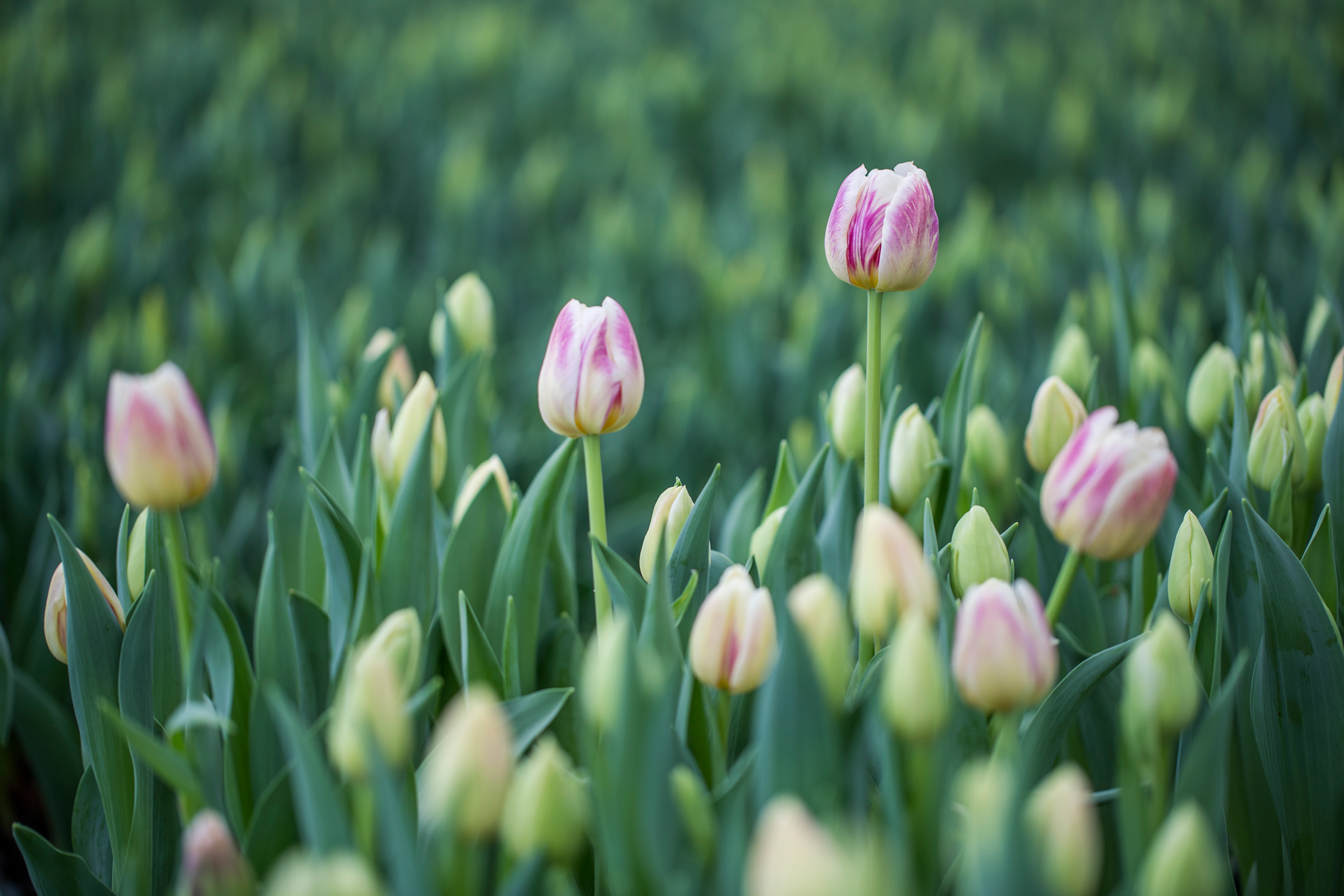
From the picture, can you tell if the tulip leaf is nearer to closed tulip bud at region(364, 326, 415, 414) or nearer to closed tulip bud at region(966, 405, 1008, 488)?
closed tulip bud at region(966, 405, 1008, 488)

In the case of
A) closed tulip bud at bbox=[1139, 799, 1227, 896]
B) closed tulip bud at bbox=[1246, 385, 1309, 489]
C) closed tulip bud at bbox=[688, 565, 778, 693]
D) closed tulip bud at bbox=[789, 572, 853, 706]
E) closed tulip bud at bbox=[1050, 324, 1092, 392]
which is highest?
closed tulip bud at bbox=[1050, 324, 1092, 392]

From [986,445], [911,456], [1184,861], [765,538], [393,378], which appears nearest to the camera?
[1184,861]

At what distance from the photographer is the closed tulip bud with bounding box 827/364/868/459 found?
111 centimetres

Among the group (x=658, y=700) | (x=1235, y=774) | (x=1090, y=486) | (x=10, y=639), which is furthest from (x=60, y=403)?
(x=1235, y=774)

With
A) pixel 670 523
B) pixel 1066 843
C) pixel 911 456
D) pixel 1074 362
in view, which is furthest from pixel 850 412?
pixel 1066 843

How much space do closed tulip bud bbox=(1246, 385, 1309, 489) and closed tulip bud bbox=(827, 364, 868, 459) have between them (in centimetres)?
40

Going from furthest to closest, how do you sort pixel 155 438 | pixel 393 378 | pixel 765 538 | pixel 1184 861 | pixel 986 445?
pixel 393 378, pixel 986 445, pixel 765 538, pixel 155 438, pixel 1184 861

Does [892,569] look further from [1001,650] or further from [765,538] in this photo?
[765,538]

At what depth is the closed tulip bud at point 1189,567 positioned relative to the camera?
860 millimetres

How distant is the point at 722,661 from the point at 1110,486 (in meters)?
0.32

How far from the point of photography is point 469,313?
4.43 ft

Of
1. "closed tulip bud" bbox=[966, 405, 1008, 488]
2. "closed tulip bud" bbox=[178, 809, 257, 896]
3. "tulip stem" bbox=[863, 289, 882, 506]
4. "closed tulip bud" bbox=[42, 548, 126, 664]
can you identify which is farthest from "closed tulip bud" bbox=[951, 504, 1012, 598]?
"closed tulip bud" bbox=[42, 548, 126, 664]

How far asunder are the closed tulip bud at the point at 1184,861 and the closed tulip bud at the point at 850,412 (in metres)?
0.61

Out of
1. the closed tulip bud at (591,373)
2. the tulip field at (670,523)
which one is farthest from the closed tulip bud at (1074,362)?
the closed tulip bud at (591,373)
